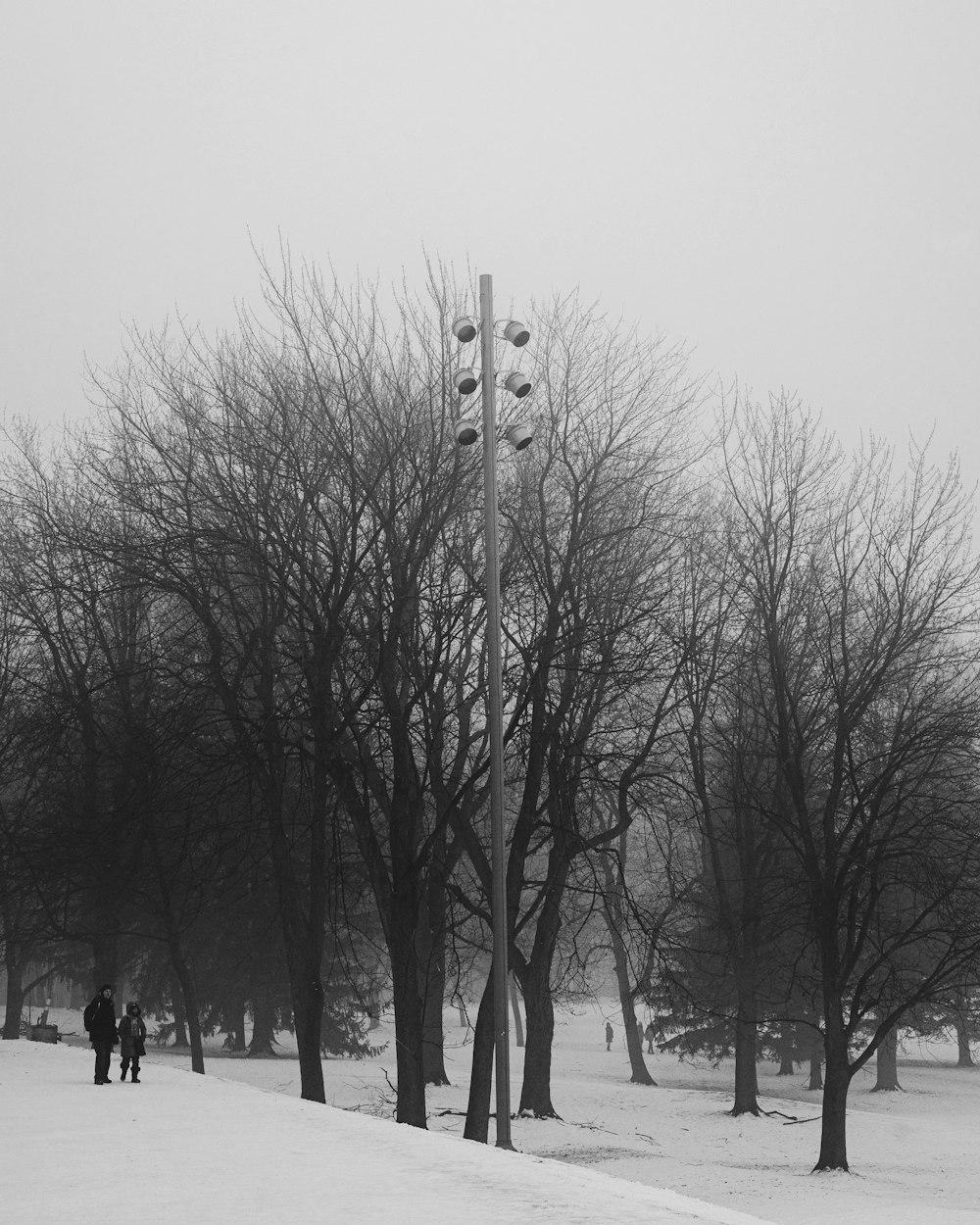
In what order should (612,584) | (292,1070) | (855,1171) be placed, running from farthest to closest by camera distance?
1. (292,1070)
2. (855,1171)
3. (612,584)

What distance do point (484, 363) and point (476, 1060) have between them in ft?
30.2

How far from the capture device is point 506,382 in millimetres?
16234

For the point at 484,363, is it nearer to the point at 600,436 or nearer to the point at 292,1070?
the point at 600,436

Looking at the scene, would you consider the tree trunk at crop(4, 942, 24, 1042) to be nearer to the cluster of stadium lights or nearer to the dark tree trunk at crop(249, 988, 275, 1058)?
the dark tree trunk at crop(249, 988, 275, 1058)

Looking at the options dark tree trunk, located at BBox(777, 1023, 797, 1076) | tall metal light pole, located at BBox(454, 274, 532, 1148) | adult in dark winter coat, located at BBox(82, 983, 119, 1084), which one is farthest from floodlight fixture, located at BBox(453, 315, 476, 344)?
dark tree trunk, located at BBox(777, 1023, 797, 1076)

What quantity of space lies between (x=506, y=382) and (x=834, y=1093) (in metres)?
11.8

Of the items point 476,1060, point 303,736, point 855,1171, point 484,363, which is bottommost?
point 855,1171

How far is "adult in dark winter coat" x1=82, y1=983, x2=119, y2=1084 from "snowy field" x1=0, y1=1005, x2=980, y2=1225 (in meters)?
0.34

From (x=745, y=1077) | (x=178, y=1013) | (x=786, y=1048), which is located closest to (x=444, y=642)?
(x=745, y=1077)

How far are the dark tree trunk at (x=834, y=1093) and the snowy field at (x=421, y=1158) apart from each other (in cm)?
32

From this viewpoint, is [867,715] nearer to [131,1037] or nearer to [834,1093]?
[834,1093]

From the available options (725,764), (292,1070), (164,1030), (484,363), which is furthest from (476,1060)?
(164,1030)

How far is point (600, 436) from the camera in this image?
21750 millimetres

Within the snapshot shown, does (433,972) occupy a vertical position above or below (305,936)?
below
